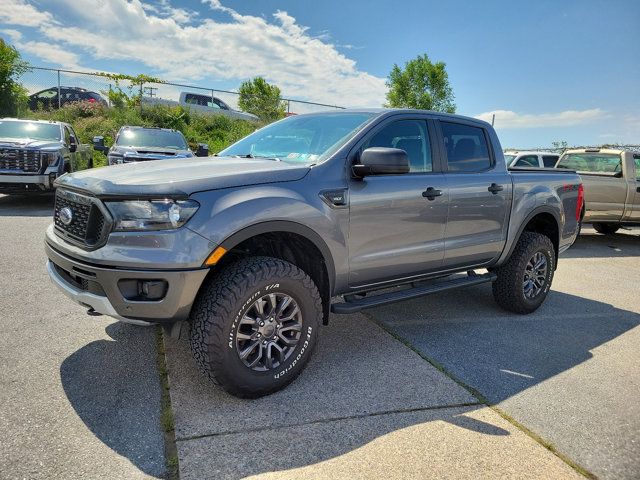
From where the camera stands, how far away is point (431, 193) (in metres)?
3.70

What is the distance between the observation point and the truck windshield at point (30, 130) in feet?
31.9

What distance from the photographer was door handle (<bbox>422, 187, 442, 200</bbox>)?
3.65 meters

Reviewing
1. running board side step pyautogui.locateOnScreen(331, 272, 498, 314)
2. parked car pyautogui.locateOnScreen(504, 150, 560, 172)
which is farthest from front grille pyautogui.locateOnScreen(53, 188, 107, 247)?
parked car pyautogui.locateOnScreen(504, 150, 560, 172)

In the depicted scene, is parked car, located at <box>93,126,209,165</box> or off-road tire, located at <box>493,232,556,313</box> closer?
off-road tire, located at <box>493,232,556,313</box>

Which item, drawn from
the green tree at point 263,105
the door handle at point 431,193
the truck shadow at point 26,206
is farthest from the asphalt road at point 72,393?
the green tree at point 263,105

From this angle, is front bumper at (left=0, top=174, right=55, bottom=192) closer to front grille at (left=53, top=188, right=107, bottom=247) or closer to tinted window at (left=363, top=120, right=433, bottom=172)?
front grille at (left=53, top=188, right=107, bottom=247)

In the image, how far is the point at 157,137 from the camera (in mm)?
11664

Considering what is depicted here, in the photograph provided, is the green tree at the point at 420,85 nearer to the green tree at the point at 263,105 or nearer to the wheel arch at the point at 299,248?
the green tree at the point at 263,105

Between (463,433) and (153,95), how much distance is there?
22.2m

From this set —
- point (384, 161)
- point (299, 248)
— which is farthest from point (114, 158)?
point (384, 161)

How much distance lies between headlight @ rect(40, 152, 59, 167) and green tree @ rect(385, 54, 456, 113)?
2436 centimetres

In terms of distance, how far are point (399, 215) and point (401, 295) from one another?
1.98 ft

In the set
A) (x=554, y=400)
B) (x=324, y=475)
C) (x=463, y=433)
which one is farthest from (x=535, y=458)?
(x=324, y=475)

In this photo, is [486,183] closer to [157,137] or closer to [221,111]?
[157,137]
